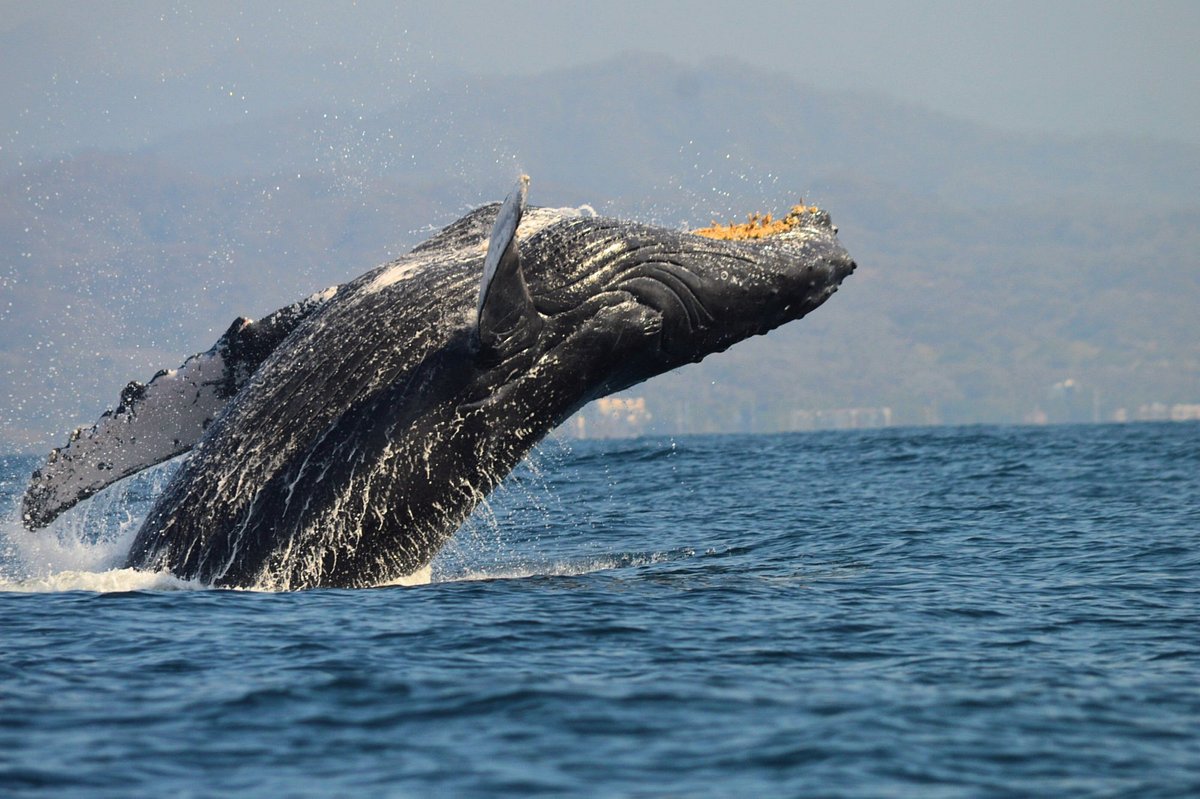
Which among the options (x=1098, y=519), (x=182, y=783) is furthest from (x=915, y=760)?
(x=1098, y=519)

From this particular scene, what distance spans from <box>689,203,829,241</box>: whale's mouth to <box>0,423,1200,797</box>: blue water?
3060 millimetres

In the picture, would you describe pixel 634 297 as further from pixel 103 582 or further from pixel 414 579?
pixel 103 582

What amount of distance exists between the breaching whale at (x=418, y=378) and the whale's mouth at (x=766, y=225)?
0.15 feet

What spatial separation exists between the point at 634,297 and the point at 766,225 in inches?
61.8

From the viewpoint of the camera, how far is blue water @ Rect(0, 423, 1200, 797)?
8.10 meters

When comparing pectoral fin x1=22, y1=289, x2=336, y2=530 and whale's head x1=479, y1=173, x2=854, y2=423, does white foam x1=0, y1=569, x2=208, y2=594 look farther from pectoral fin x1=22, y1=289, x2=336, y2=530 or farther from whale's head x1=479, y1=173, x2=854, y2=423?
whale's head x1=479, y1=173, x2=854, y2=423

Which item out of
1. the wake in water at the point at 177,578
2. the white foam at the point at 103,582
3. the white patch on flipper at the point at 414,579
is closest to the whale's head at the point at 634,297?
the wake in water at the point at 177,578

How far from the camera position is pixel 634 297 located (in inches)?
485

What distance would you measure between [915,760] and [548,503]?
1839 cm

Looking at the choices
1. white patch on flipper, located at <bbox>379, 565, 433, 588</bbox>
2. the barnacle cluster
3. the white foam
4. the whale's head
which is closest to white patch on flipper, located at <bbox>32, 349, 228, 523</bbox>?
the white foam

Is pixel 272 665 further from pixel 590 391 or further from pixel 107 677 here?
pixel 590 391

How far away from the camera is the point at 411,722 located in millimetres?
8984

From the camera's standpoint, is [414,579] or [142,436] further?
[414,579]

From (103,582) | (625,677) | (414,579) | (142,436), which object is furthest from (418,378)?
(103,582)
